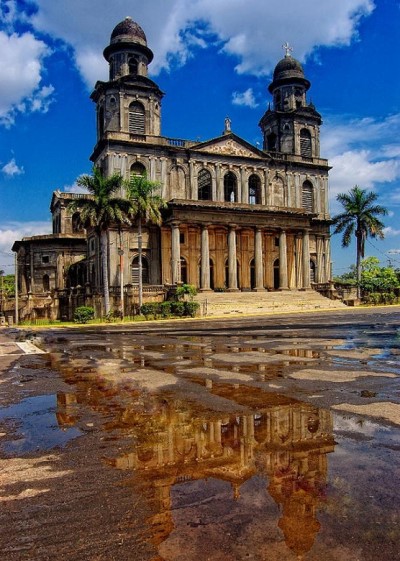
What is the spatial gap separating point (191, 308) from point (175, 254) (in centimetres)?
796

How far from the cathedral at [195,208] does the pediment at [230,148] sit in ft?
0.41

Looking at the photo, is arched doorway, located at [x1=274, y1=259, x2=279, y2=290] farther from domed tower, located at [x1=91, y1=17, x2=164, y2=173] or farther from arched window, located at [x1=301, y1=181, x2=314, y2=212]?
domed tower, located at [x1=91, y1=17, x2=164, y2=173]

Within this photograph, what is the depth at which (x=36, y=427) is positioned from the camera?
581cm

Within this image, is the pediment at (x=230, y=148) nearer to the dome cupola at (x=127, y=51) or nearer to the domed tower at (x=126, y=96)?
the domed tower at (x=126, y=96)

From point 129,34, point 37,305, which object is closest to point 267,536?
point 37,305

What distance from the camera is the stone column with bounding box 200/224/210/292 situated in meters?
44.6

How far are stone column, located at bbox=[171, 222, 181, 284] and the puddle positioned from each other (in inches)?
1431

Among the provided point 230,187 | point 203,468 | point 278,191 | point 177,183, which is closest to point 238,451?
point 203,468

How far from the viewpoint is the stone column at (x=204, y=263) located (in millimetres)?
44562

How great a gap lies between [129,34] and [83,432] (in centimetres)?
5369

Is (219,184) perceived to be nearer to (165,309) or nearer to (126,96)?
(126,96)

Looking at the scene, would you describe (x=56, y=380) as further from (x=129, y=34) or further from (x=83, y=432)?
(x=129, y=34)

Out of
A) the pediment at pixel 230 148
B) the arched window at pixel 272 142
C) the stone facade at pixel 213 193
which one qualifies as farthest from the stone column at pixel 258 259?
the arched window at pixel 272 142

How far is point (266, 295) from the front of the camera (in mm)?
44875
